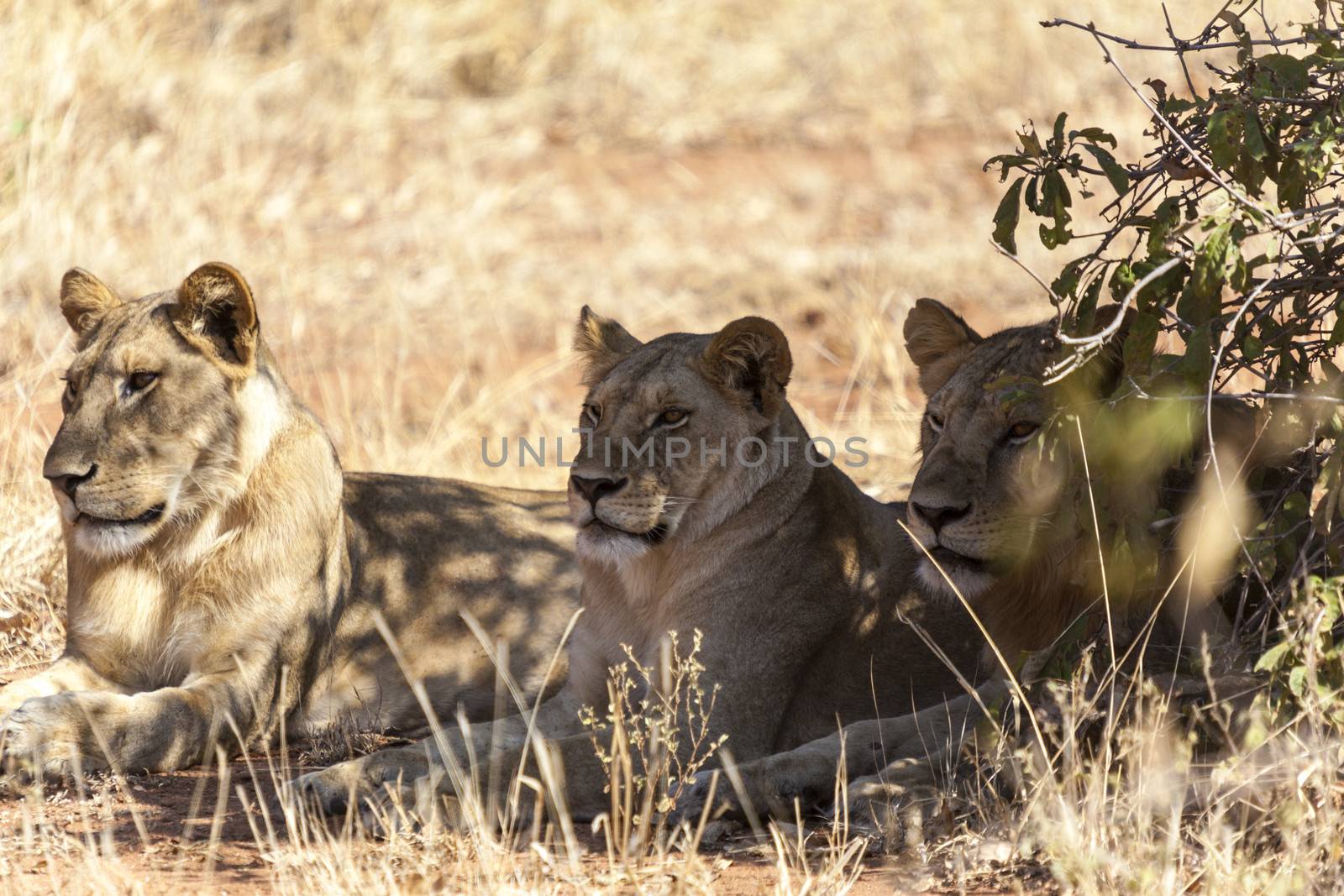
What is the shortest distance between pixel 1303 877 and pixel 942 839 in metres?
0.91

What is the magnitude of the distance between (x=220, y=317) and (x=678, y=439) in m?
1.52

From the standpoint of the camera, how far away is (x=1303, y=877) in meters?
3.46

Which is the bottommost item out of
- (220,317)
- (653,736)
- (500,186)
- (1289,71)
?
(653,736)

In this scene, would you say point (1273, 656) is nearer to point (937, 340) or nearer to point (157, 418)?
point (937, 340)

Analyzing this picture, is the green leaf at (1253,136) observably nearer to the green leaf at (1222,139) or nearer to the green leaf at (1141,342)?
the green leaf at (1222,139)

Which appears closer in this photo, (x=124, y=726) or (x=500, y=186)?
(x=124, y=726)

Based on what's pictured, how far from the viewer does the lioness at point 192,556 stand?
4988mm

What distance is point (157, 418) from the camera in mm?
5121

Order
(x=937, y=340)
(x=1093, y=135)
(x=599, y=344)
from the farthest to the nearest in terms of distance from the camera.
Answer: (x=599, y=344)
(x=937, y=340)
(x=1093, y=135)

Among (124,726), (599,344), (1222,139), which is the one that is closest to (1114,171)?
(1222,139)

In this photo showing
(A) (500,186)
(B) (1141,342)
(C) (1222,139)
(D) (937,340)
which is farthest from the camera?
(A) (500,186)

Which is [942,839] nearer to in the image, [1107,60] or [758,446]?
[758,446]

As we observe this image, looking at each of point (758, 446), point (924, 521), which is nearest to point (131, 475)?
point (758, 446)

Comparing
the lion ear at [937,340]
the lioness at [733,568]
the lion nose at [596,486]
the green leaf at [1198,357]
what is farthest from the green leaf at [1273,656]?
the lion nose at [596,486]
